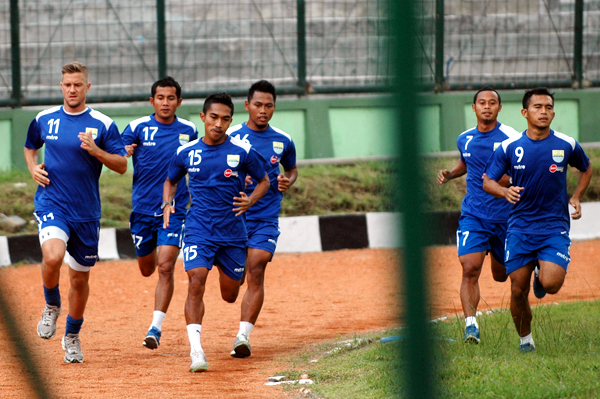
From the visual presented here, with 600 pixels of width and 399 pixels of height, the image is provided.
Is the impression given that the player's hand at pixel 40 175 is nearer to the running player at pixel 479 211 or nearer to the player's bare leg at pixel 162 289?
the player's bare leg at pixel 162 289

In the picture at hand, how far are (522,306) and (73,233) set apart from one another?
10.7 feet

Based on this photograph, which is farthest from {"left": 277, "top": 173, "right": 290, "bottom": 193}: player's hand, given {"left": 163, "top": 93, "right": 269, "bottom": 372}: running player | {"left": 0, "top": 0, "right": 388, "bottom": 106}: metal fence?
{"left": 0, "top": 0, "right": 388, "bottom": 106}: metal fence

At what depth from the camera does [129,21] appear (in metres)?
13.0

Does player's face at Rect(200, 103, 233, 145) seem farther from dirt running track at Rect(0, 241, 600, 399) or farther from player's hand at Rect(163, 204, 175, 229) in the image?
dirt running track at Rect(0, 241, 600, 399)

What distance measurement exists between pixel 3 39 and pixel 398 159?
12.5m

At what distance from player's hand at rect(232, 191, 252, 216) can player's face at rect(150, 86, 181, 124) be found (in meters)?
1.48

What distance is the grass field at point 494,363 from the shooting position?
4380mm

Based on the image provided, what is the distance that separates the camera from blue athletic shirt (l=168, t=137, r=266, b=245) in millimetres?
5801

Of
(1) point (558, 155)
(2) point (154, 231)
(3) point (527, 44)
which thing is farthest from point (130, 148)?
(3) point (527, 44)

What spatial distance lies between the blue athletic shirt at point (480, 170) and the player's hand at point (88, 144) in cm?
293

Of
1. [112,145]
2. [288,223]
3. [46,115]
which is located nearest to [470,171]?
[112,145]

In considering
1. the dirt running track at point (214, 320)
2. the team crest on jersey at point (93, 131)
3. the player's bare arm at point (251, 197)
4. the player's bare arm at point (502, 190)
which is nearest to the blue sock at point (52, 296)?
the dirt running track at point (214, 320)

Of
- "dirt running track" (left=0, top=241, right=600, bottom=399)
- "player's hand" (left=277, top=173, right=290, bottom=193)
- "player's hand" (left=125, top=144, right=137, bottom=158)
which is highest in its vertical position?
"player's hand" (left=125, top=144, right=137, bottom=158)

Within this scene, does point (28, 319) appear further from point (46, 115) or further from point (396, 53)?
point (396, 53)
